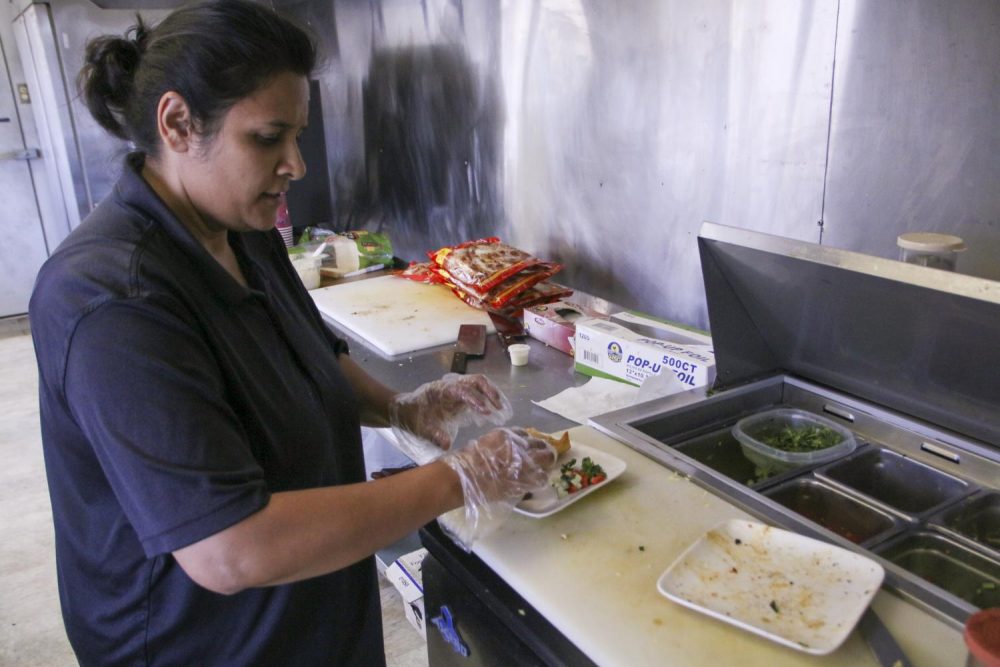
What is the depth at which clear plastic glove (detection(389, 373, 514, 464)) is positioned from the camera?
1.27 m

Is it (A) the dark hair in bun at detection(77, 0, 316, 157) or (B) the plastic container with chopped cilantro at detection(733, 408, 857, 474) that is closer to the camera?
(A) the dark hair in bun at detection(77, 0, 316, 157)

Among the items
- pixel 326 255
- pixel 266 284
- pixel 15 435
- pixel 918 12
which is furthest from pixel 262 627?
pixel 15 435

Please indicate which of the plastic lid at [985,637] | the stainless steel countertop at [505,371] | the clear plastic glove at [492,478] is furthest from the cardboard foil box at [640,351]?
the plastic lid at [985,637]

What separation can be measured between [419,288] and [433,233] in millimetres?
358

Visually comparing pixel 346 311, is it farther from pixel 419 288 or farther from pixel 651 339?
pixel 651 339

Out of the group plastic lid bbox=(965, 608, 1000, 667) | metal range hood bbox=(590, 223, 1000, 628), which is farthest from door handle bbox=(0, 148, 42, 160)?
plastic lid bbox=(965, 608, 1000, 667)

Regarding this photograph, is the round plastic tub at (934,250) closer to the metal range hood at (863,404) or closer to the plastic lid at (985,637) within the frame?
the metal range hood at (863,404)

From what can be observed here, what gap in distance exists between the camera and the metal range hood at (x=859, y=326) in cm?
96

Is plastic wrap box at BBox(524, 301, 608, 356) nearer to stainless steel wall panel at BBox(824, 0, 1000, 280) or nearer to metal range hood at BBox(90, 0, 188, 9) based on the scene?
stainless steel wall panel at BBox(824, 0, 1000, 280)

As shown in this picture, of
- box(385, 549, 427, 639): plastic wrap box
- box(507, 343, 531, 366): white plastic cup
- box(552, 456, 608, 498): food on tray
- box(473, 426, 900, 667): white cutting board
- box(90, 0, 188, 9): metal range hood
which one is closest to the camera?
box(473, 426, 900, 667): white cutting board

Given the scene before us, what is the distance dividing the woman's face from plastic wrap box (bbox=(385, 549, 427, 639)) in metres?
1.15

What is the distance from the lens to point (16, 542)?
252cm

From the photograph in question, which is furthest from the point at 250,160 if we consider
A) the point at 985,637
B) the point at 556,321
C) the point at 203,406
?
the point at 556,321

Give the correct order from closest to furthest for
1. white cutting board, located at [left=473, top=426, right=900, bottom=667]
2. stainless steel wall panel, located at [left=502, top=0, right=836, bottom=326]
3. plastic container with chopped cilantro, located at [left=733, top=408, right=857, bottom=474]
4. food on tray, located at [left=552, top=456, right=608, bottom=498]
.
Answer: white cutting board, located at [left=473, top=426, right=900, bottom=667], food on tray, located at [left=552, top=456, right=608, bottom=498], plastic container with chopped cilantro, located at [left=733, top=408, right=857, bottom=474], stainless steel wall panel, located at [left=502, top=0, right=836, bottom=326]
